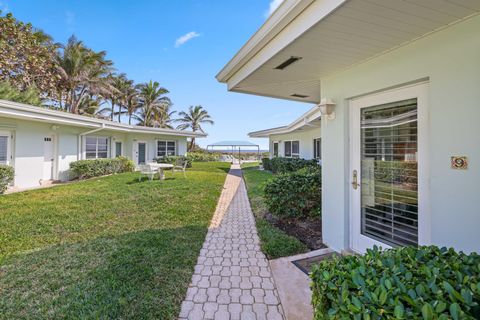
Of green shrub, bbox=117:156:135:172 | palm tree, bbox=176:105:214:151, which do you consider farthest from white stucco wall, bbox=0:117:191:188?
palm tree, bbox=176:105:214:151

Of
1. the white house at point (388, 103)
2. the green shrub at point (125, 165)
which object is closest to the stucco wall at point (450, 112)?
the white house at point (388, 103)

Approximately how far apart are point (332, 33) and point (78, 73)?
2418cm

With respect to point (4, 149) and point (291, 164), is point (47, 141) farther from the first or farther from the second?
point (291, 164)

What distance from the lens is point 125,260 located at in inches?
148

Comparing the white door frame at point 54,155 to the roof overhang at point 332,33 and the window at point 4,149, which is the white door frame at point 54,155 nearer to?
the window at point 4,149

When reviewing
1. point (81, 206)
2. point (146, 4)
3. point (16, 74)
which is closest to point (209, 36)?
point (146, 4)

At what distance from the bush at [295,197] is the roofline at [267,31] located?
2.78 m

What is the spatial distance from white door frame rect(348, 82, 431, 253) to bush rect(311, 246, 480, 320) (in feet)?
4.08

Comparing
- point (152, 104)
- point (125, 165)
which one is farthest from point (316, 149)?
point (152, 104)

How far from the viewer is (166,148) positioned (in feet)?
67.6

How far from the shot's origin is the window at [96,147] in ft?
46.2

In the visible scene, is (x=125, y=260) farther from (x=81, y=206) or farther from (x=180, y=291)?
(x=81, y=206)

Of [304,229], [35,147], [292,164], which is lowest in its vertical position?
[304,229]

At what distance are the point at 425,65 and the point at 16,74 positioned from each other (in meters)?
20.7
